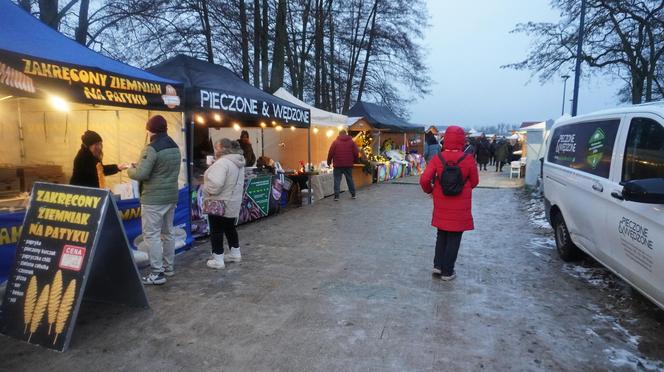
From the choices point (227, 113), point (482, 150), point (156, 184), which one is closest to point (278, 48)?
point (227, 113)

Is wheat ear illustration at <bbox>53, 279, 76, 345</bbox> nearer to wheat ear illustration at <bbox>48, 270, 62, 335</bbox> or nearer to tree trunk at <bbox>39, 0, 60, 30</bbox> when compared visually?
wheat ear illustration at <bbox>48, 270, 62, 335</bbox>

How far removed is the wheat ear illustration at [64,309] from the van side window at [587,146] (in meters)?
4.65

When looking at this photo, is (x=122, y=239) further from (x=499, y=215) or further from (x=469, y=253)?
(x=499, y=215)

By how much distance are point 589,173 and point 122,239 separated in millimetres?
4572

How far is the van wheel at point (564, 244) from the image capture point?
17.2 feet

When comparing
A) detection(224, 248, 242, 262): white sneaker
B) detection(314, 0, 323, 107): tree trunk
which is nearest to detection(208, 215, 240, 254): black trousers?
detection(224, 248, 242, 262): white sneaker

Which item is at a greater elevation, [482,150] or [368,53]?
[368,53]

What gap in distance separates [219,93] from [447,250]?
3.99 m

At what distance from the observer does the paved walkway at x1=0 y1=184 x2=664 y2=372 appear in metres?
3.02

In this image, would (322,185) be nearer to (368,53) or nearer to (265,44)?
(265,44)

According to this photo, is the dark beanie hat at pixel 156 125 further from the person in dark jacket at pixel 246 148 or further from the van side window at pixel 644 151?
the person in dark jacket at pixel 246 148

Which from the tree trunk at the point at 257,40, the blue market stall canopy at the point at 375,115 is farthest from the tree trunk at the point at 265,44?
the blue market stall canopy at the point at 375,115

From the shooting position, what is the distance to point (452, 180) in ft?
14.3

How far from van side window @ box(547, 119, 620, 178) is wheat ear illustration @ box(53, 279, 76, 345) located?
465 cm
